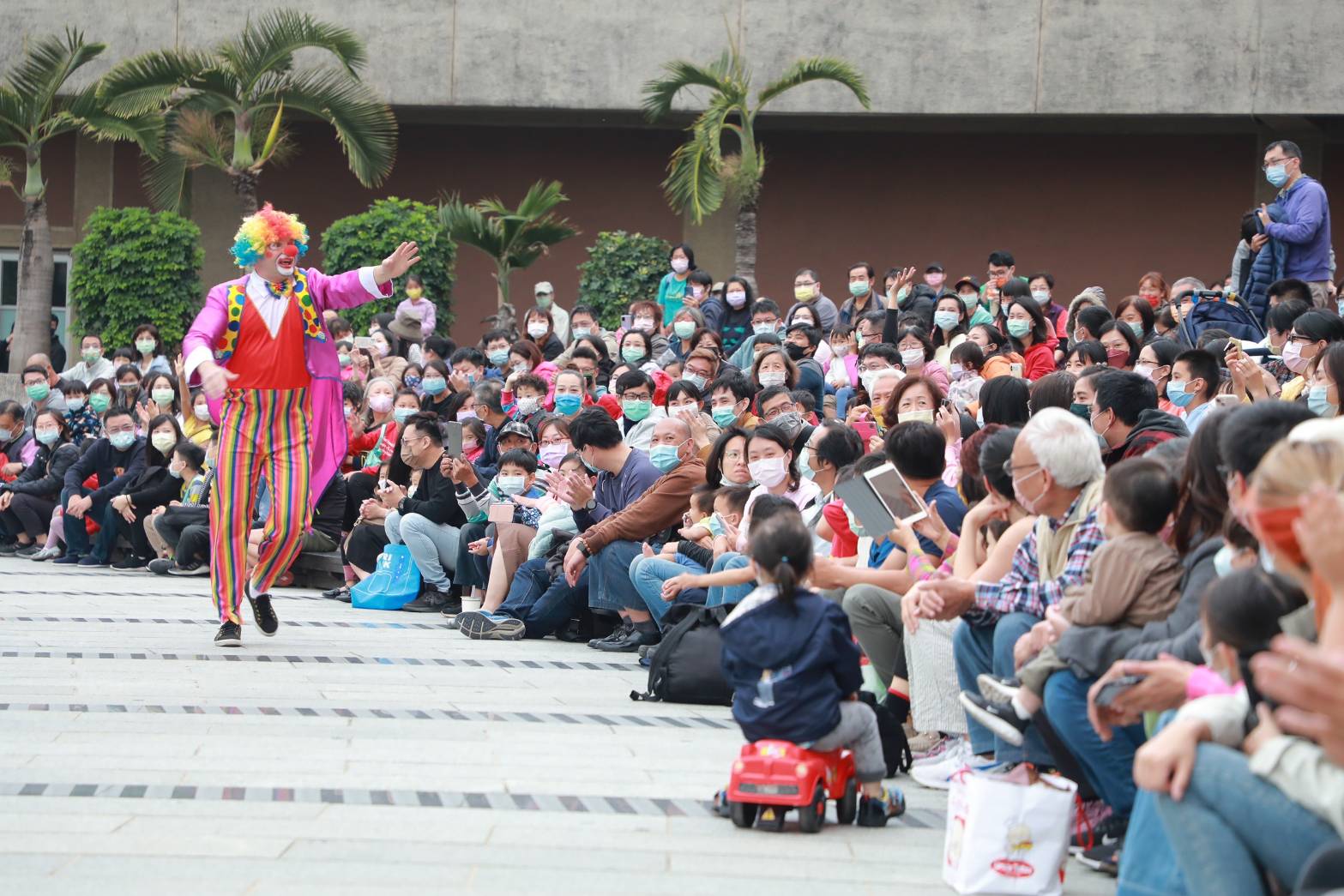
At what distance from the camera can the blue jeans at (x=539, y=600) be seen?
31.9 ft

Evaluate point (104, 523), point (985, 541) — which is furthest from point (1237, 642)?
point (104, 523)

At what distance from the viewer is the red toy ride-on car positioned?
5102 millimetres

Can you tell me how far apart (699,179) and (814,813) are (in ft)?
44.1

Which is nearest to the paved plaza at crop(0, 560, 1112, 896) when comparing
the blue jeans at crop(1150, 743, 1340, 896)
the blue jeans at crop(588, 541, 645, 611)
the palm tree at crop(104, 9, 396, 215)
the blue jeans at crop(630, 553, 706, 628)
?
the blue jeans at crop(588, 541, 645, 611)

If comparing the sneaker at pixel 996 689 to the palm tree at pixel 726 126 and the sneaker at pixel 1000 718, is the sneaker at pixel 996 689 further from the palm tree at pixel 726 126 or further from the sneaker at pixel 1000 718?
the palm tree at pixel 726 126

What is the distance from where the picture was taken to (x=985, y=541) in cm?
596

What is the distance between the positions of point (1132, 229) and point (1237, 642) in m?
18.6

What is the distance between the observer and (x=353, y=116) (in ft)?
63.8

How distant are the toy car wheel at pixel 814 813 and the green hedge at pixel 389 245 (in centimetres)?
1445

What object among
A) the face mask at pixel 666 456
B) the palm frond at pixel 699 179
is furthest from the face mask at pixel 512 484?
the palm frond at pixel 699 179

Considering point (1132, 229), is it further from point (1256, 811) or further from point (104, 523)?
point (1256, 811)

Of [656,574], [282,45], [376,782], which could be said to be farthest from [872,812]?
[282,45]

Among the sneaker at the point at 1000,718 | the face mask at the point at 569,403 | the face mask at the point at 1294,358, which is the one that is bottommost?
the sneaker at the point at 1000,718

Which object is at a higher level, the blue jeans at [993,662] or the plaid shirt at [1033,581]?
the plaid shirt at [1033,581]
